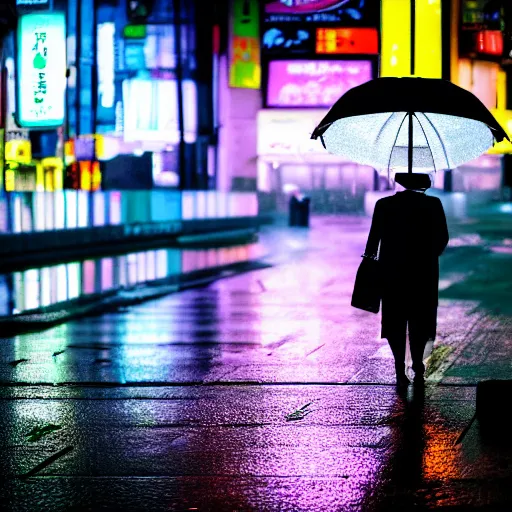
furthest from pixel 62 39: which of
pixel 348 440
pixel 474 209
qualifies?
pixel 474 209

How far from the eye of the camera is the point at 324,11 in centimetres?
5550

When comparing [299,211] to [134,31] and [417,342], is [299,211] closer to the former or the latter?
[134,31]

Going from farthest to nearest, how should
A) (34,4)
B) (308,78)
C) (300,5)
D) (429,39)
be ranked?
(308,78)
(300,5)
(429,39)
(34,4)

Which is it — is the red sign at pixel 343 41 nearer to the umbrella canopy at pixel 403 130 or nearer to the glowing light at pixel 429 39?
the glowing light at pixel 429 39

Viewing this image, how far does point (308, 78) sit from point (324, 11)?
3.99 metres

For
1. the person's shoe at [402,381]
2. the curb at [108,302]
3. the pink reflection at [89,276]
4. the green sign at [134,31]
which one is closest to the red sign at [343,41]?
the green sign at [134,31]

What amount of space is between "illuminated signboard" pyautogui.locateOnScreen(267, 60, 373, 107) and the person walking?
5013 cm

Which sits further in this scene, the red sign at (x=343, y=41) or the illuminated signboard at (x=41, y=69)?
the red sign at (x=343, y=41)

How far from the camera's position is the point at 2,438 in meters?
6.36

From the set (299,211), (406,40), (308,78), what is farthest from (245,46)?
(299,211)

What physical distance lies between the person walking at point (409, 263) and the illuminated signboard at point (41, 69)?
21.5 metres

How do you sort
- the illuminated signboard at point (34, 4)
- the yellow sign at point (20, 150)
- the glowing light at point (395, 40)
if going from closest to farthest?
the illuminated signboard at point (34, 4), the yellow sign at point (20, 150), the glowing light at point (395, 40)

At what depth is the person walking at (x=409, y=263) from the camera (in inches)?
317

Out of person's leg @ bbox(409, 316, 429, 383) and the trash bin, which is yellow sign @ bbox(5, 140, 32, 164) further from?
person's leg @ bbox(409, 316, 429, 383)
